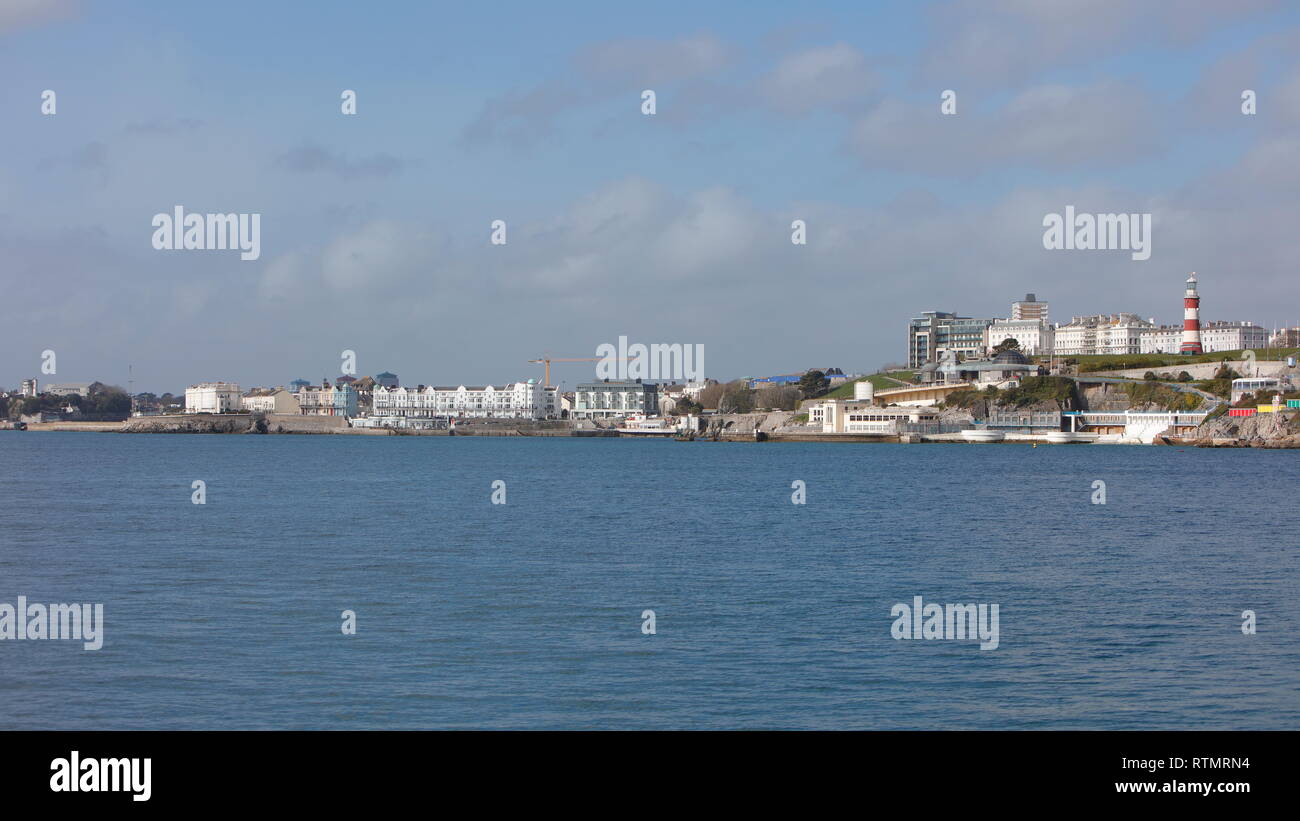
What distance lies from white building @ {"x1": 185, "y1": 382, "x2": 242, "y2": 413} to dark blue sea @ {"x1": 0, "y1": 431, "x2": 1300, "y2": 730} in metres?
148

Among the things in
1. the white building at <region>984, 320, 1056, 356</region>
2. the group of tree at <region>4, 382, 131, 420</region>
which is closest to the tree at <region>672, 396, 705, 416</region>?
the white building at <region>984, 320, 1056, 356</region>

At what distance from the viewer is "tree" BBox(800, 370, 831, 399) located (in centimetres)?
15688

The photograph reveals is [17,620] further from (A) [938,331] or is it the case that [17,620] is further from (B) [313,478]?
(A) [938,331]

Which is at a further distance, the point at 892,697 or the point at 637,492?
the point at 637,492

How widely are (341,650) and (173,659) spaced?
2.01 meters

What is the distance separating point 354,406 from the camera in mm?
190625

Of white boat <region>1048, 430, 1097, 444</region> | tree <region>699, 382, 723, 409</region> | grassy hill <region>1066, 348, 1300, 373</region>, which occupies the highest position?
grassy hill <region>1066, 348, 1300, 373</region>

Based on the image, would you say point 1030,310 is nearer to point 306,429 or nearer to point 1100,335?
point 1100,335

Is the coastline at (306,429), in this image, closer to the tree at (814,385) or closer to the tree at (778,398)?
the tree at (778,398)

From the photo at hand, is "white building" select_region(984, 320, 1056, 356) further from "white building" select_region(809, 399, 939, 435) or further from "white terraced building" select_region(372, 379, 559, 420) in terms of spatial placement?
"white terraced building" select_region(372, 379, 559, 420)

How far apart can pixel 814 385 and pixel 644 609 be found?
141051 millimetres

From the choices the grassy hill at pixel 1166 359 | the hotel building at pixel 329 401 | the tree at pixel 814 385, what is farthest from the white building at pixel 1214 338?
the hotel building at pixel 329 401

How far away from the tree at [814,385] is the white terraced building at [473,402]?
130 ft
